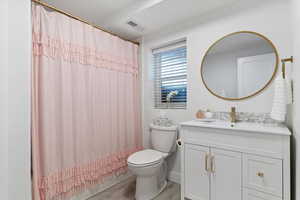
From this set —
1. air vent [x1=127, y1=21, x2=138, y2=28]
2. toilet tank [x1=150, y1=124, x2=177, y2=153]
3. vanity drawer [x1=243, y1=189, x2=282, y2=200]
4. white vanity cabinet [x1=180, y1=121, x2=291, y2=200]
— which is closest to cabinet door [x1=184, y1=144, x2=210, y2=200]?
white vanity cabinet [x1=180, y1=121, x2=291, y2=200]

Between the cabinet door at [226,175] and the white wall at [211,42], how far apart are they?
57cm

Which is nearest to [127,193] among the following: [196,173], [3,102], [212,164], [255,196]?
[196,173]

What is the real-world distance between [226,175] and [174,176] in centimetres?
94

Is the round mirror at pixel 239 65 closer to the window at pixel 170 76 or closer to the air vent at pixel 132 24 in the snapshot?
the window at pixel 170 76

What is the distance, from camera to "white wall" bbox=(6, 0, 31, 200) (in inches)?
44.6

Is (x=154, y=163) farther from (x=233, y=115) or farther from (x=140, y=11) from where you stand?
(x=140, y=11)

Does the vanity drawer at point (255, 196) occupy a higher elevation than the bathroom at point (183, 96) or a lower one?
lower

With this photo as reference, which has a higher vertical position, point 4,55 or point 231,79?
point 4,55

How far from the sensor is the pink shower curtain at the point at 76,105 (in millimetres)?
1354

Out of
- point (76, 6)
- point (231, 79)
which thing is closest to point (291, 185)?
point (231, 79)

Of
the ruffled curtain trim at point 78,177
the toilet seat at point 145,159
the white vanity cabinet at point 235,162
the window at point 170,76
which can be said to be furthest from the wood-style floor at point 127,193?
the window at point 170,76

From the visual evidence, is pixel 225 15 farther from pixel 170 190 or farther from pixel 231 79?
pixel 170 190

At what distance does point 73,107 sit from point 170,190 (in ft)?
5.13

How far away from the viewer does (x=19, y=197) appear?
1.16 m
